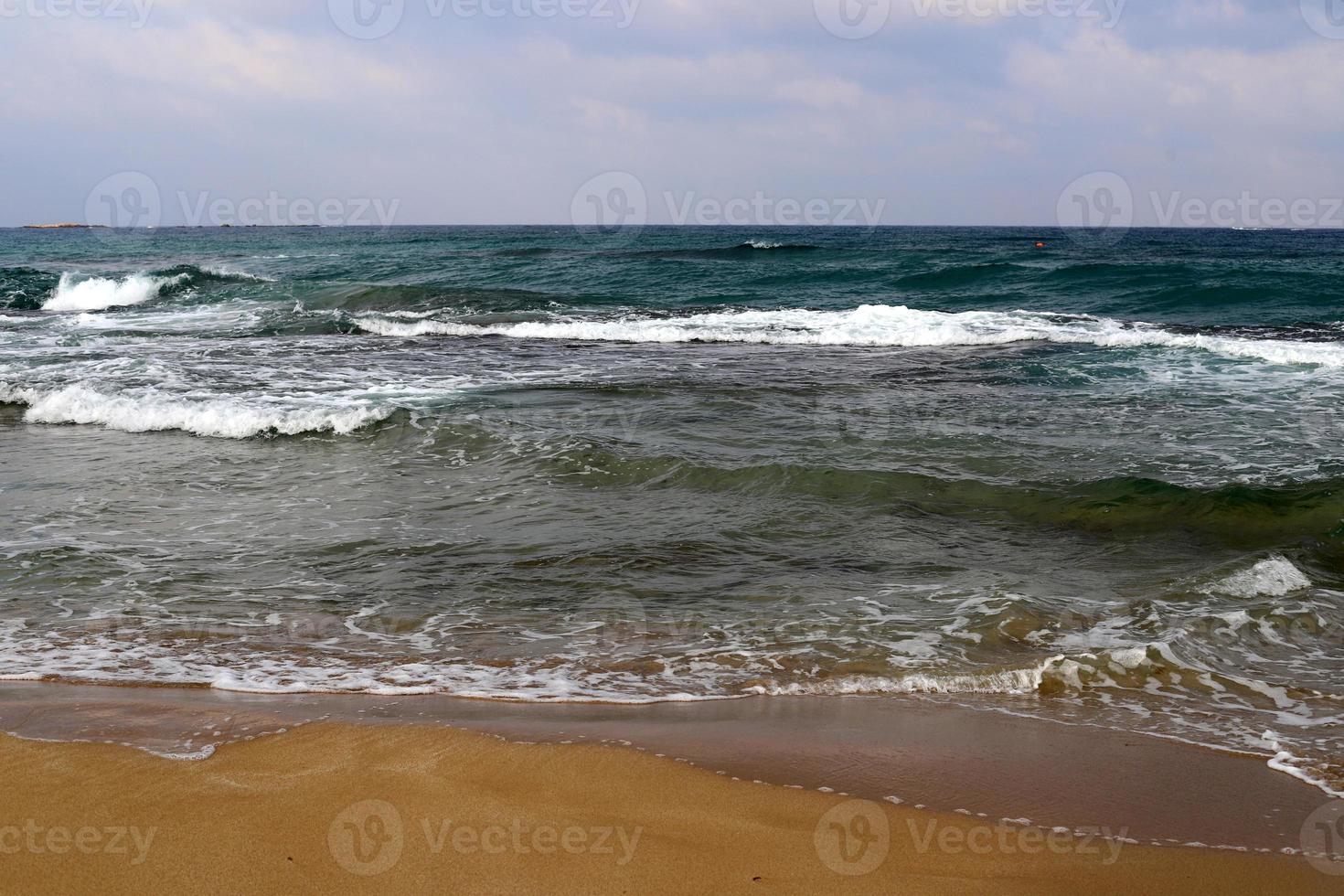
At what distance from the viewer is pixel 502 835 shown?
3.13 m

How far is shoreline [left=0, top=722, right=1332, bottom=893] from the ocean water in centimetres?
84

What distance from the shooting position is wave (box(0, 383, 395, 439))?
33.8 ft

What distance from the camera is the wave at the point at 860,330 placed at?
661 inches

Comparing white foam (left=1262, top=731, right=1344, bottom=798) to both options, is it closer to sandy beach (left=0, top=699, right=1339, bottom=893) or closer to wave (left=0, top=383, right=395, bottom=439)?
sandy beach (left=0, top=699, right=1339, bottom=893)

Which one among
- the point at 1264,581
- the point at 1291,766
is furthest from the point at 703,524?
the point at 1291,766

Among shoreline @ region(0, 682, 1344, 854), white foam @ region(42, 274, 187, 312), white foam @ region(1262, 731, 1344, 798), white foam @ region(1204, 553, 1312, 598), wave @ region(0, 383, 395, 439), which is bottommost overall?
white foam @ region(1262, 731, 1344, 798)

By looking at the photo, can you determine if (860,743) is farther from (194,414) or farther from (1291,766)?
(194,414)

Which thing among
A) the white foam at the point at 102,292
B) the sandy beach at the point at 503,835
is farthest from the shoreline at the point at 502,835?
the white foam at the point at 102,292

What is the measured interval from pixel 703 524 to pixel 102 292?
2643cm

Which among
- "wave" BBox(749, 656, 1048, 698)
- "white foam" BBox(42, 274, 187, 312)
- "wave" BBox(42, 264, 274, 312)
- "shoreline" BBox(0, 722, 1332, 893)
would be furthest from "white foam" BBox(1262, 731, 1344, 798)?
"white foam" BBox(42, 274, 187, 312)

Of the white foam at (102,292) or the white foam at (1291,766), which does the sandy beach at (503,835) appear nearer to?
the white foam at (1291,766)

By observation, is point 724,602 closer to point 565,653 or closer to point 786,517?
point 565,653

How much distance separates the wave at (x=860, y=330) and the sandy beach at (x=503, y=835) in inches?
572

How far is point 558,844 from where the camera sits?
122 inches
